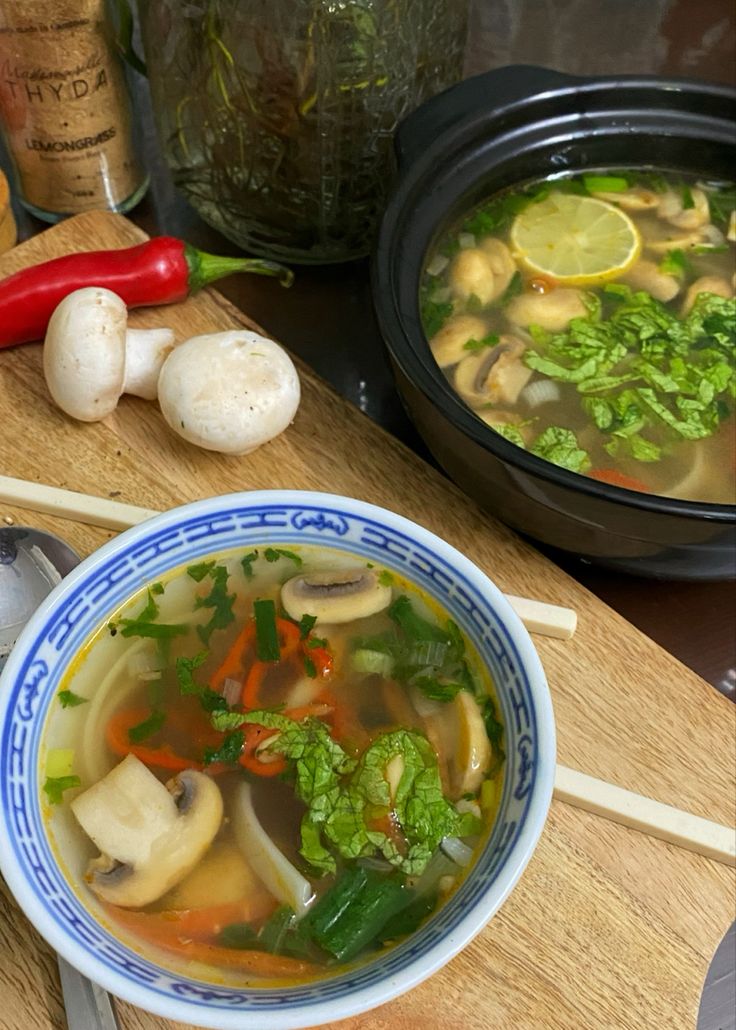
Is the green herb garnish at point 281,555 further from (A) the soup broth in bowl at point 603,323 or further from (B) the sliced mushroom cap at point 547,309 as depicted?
(B) the sliced mushroom cap at point 547,309

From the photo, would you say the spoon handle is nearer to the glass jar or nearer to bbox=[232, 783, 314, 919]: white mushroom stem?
bbox=[232, 783, 314, 919]: white mushroom stem

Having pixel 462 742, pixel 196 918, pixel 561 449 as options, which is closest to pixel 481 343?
pixel 561 449

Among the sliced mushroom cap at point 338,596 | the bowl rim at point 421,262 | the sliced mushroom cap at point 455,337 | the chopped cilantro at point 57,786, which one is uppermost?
the bowl rim at point 421,262

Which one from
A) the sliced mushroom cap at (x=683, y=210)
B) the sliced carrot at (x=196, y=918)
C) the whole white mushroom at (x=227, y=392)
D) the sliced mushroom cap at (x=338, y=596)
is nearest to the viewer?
the sliced carrot at (x=196, y=918)

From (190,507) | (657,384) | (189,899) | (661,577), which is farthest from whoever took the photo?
(657,384)

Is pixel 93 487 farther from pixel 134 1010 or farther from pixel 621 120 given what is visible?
pixel 621 120

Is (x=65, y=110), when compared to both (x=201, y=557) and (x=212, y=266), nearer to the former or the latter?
Answer: (x=212, y=266)

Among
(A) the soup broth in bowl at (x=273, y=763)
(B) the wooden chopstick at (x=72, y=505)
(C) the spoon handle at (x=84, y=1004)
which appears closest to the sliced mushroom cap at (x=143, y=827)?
(A) the soup broth in bowl at (x=273, y=763)

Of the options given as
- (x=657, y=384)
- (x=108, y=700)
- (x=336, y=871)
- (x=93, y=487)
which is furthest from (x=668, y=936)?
(x=93, y=487)
